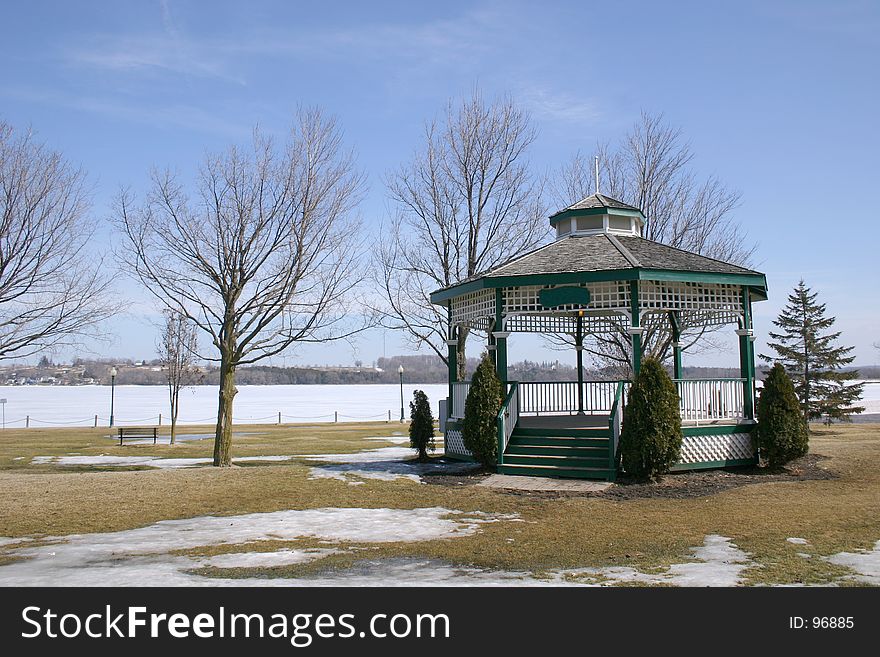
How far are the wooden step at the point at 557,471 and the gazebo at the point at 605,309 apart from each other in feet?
0.07

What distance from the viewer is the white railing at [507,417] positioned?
1482 centimetres

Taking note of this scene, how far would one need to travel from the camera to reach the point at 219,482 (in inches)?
546

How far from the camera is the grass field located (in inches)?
300

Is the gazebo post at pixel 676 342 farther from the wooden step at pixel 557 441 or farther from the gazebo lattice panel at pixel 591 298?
the wooden step at pixel 557 441

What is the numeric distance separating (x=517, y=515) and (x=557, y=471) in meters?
3.50

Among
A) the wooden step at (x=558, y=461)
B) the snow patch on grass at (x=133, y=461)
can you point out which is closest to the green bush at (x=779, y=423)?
the wooden step at (x=558, y=461)

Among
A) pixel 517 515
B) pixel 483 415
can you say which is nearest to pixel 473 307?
pixel 483 415

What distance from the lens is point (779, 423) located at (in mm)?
14523

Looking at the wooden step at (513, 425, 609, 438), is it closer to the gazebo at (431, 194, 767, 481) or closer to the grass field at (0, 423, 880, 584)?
the gazebo at (431, 194, 767, 481)

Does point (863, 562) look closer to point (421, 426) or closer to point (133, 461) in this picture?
point (421, 426)

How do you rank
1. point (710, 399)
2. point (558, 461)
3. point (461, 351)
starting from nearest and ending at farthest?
point (558, 461)
point (710, 399)
point (461, 351)

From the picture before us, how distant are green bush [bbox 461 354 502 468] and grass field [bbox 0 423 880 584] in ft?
2.57

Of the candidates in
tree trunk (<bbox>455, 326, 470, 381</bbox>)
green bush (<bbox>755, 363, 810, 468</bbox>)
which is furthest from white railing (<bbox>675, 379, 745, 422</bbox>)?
tree trunk (<bbox>455, 326, 470, 381</bbox>)
